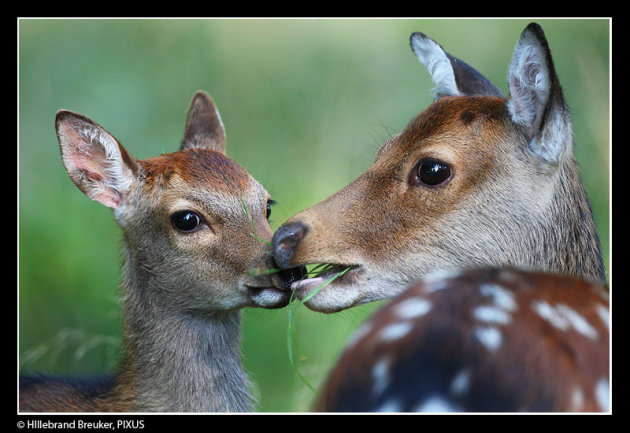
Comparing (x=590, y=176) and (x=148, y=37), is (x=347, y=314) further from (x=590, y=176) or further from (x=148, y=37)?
(x=148, y=37)

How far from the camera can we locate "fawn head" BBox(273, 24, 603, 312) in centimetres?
409

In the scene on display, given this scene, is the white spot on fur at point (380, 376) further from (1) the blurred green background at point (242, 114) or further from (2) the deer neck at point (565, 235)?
(1) the blurred green background at point (242, 114)

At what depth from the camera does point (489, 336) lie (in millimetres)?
2740

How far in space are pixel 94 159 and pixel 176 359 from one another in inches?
48.5

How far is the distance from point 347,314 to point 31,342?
3439mm

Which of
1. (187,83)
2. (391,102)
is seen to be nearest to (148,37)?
(187,83)

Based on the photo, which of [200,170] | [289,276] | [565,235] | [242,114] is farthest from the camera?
[242,114]

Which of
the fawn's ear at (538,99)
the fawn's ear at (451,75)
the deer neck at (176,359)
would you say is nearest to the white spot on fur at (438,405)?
the fawn's ear at (538,99)

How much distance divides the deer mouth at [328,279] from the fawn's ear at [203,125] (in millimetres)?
1580

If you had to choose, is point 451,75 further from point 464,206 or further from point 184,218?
point 184,218

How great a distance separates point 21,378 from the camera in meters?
4.81

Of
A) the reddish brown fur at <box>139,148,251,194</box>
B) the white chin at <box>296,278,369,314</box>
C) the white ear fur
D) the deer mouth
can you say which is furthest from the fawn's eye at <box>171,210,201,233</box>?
the white ear fur

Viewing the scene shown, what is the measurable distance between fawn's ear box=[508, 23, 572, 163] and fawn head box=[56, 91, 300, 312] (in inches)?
58.8

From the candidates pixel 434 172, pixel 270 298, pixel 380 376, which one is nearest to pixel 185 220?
pixel 270 298
